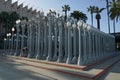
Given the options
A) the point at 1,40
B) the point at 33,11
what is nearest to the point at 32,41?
the point at 1,40

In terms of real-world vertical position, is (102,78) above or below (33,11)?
below

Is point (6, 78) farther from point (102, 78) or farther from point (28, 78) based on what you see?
point (102, 78)

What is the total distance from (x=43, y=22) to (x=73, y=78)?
1384 centimetres

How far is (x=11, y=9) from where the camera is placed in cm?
7369

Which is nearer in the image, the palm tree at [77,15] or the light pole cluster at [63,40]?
the light pole cluster at [63,40]

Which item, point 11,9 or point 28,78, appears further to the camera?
point 11,9

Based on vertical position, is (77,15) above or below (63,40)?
above

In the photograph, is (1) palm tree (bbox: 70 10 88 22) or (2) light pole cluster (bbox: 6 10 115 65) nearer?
(2) light pole cluster (bbox: 6 10 115 65)

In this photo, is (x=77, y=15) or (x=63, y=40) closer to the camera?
(x=63, y=40)

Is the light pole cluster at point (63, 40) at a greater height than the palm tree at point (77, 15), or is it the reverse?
the palm tree at point (77, 15)

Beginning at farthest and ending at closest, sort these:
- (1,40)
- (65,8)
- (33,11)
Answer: (33,11) → (65,8) → (1,40)

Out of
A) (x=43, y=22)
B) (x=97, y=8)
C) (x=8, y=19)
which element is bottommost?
(x=43, y=22)

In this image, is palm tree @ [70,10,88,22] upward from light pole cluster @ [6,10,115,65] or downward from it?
upward

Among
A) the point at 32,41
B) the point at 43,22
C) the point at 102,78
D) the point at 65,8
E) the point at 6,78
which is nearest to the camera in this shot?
the point at 6,78
